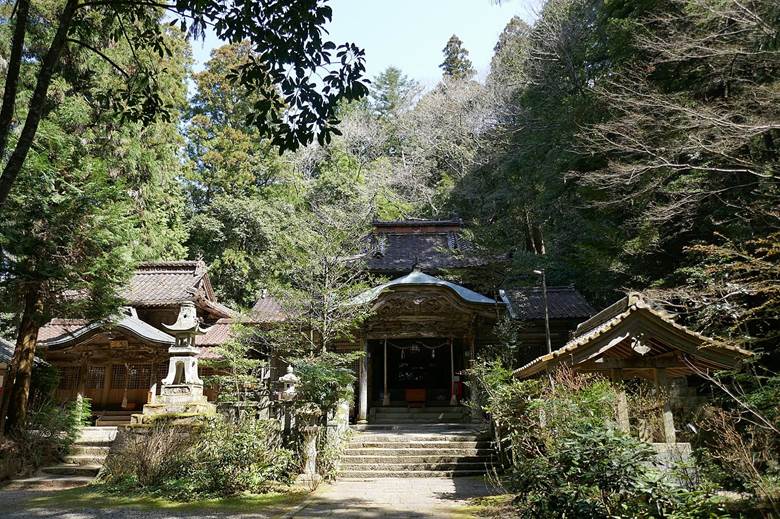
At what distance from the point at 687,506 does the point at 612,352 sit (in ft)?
9.70

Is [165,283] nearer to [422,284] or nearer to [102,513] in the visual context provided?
[422,284]

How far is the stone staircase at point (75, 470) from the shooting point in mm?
10188

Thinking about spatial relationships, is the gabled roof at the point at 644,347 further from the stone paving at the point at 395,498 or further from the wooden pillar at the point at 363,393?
the wooden pillar at the point at 363,393

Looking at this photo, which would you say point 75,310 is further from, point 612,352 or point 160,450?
point 612,352

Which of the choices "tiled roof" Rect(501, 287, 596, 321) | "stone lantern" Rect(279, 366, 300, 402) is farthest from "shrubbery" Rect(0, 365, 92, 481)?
"tiled roof" Rect(501, 287, 596, 321)

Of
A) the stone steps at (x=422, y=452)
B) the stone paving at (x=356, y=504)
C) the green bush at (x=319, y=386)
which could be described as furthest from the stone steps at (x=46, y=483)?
the stone steps at (x=422, y=452)

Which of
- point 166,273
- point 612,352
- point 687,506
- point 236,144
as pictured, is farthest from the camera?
point 236,144

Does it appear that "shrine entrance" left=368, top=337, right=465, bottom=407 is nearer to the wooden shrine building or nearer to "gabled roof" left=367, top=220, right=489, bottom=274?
"gabled roof" left=367, top=220, right=489, bottom=274

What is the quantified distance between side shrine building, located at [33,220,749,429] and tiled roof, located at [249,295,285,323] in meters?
0.03

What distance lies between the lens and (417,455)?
11250mm

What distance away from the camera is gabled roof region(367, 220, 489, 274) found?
17328 millimetres

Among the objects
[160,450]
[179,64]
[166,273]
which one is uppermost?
[179,64]

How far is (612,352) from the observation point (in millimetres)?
6934

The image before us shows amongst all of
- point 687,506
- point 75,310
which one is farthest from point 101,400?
point 687,506
